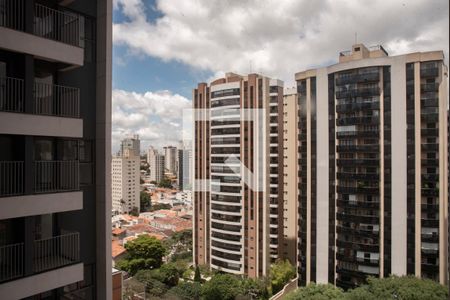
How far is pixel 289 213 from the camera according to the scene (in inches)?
419

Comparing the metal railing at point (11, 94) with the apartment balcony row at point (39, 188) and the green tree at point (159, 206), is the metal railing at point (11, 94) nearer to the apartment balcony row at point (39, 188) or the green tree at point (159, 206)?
the apartment balcony row at point (39, 188)

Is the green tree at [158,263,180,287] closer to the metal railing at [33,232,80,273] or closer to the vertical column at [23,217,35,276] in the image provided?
the metal railing at [33,232,80,273]

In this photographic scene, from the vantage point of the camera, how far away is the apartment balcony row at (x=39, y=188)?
4.06 ft

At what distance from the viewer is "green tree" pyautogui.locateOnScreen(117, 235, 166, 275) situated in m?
9.16

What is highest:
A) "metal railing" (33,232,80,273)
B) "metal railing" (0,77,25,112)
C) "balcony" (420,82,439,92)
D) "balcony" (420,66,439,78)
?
"balcony" (420,66,439,78)

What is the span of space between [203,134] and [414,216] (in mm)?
5964

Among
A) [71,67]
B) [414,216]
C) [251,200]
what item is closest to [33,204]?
[71,67]

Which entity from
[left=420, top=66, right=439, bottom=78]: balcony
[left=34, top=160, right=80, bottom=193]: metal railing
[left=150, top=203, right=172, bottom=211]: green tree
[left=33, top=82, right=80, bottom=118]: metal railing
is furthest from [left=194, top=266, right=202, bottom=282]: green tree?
[left=33, top=82, right=80, bottom=118]: metal railing

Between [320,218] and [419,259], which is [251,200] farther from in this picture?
[419,259]

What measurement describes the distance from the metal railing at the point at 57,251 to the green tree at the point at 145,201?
384 inches

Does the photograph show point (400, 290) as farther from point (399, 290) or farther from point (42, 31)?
point (42, 31)

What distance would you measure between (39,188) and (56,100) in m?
0.40

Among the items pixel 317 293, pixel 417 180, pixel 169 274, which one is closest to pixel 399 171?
pixel 417 180
